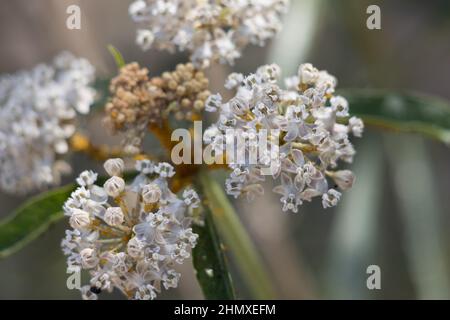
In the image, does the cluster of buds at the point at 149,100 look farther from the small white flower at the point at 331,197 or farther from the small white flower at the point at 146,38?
the small white flower at the point at 331,197

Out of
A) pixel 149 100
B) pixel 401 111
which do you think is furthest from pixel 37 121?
pixel 401 111

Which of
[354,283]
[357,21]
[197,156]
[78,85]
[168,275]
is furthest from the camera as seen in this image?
[357,21]

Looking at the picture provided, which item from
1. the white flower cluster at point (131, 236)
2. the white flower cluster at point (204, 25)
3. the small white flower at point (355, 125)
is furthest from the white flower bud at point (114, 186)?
the small white flower at point (355, 125)

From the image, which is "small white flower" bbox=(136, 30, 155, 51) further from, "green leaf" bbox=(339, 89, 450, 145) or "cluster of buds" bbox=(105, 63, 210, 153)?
"green leaf" bbox=(339, 89, 450, 145)

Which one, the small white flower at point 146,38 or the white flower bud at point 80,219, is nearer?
the white flower bud at point 80,219

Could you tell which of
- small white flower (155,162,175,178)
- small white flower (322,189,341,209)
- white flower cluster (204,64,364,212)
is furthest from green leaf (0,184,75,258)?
small white flower (322,189,341,209)

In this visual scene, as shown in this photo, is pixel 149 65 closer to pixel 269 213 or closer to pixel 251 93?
pixel 269 213

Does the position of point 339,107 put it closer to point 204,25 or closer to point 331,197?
point 331,197

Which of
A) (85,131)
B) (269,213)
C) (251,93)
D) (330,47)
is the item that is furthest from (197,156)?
(330,47)
